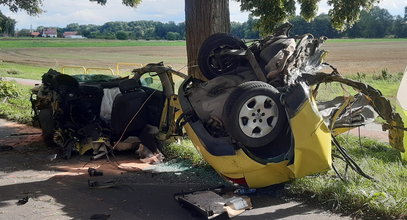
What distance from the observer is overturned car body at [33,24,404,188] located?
4781 mm

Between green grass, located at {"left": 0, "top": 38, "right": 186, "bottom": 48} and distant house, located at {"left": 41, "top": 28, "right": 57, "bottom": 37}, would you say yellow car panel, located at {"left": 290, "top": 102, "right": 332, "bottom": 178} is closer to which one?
green grass, located at {"left": 0, "top": 38, "right": 186, "bottom": 48}

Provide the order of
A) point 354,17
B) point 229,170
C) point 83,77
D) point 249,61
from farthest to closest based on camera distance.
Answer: point 354,17 < point 83,77 < point 249,61 < point 229,170

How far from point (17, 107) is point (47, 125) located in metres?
5.96

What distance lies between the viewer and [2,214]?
4.87m

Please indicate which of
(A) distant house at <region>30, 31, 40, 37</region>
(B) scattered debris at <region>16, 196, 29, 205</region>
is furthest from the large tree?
(A) distant house at <region>30, 31, 40, 37</region>

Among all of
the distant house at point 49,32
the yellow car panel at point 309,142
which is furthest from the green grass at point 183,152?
the distant house at point 49,32

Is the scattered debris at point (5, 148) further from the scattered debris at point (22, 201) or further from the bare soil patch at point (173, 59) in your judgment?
the bare soil patch at point (173, 59)

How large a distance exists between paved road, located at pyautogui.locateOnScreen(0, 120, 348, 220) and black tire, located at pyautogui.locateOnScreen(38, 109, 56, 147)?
61 centimetres

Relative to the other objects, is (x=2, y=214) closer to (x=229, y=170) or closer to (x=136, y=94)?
(x=229, y=170)

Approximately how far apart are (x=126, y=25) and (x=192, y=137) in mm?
133866

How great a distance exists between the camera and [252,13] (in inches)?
499

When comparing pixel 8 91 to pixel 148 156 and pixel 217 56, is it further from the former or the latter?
pixel 217 56

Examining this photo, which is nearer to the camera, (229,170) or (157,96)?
(229,170)

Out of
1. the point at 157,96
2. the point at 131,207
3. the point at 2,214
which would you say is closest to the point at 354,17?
the point at 157,96
